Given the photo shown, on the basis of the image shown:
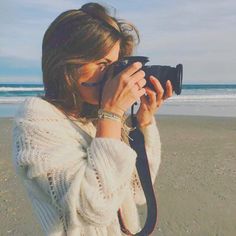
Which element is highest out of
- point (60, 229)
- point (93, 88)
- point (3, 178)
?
point (93, 88)

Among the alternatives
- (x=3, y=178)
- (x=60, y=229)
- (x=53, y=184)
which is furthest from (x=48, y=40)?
(x=3, y=178)

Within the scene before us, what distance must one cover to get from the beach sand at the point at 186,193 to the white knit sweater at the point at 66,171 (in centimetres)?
289

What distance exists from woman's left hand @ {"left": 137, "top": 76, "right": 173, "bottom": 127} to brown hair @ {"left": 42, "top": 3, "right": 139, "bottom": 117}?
0.21 meters

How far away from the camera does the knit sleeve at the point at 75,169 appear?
1402 millimetres

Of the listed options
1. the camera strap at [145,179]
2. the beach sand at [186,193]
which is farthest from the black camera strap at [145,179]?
the beach sand at [186,193]

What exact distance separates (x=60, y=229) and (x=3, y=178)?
194 inches

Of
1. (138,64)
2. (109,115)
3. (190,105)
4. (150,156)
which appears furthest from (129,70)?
(190,105)

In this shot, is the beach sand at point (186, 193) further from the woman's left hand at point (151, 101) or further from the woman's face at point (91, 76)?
the woman's face at point (91, 76)

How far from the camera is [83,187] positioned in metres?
1.41

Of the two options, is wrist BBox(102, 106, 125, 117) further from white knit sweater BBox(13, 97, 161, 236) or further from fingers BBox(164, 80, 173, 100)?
fingers BBox(164, 80, 173, 100)

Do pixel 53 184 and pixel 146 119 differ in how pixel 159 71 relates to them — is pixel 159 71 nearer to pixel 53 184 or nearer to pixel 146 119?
pixel 146 119

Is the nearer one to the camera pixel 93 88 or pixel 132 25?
pixel 93 88

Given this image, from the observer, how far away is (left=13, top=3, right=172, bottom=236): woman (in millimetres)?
1414

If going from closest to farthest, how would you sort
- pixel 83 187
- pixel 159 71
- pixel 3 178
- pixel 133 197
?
1. pixel 83 187
2. pixel 159 71
3. pixel 133 197
4. pixel 3 178
